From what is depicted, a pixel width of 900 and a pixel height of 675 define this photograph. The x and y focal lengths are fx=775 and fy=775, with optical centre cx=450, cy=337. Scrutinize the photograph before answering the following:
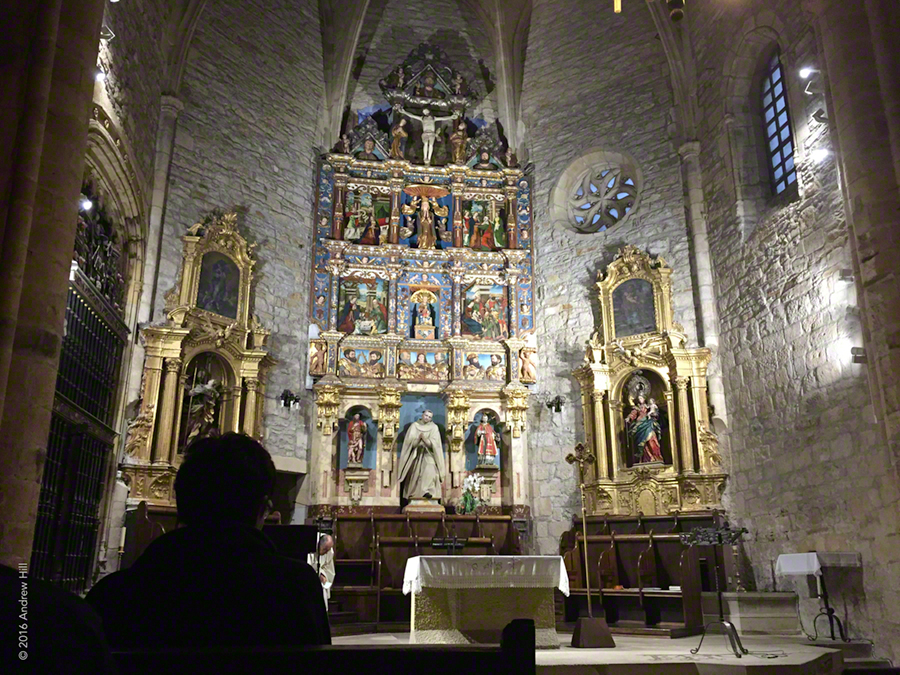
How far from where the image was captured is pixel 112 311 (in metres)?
11.8

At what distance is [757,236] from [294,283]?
8.70m

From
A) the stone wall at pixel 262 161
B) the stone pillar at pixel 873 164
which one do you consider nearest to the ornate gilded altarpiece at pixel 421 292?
the stone wall at pixel 262 161

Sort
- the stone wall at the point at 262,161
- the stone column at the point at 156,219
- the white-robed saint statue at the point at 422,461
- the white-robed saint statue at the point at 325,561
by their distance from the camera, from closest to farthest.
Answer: the white-robed saint statue at the point at 325,561 < the stone column at the point at 156,219 < the stone wall at the point at 262,161 < the white-robed saint statue at the point at 422,461

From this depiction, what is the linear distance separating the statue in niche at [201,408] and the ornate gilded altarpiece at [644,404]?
A: 666cm

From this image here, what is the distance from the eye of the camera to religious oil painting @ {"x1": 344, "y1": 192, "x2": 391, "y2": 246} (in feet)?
54.5

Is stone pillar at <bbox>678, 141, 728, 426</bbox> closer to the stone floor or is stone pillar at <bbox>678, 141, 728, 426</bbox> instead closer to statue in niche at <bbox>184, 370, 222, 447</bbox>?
the stone floor

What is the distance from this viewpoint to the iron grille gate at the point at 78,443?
9547mm

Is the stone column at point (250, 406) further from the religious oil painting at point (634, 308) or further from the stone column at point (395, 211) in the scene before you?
the religious oil painting at point (634, 308)

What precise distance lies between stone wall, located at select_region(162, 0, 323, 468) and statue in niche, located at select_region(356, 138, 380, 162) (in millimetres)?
1114

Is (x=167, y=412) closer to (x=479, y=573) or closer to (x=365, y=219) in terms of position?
(x=365, y=219)

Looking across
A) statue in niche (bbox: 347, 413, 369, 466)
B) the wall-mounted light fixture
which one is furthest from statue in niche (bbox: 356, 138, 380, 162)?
statue in niche (bbox: 347, 413, 369, 466)

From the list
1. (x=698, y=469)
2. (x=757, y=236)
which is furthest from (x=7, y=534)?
(x=757, y=236)

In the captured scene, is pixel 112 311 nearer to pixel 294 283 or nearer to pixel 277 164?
pixel 294 283

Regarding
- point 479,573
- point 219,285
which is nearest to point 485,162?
point 219,285
